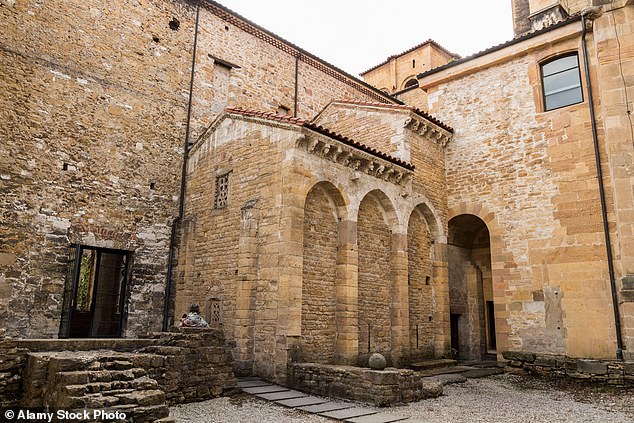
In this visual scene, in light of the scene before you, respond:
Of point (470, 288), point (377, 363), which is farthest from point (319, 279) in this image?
point (470, 288)

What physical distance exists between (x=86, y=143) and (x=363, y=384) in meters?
9.61

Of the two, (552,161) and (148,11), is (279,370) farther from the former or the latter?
(148,11)

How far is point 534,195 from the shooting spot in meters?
13.7

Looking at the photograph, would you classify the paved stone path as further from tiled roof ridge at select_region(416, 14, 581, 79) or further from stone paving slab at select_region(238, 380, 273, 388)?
tiled roof ridge at select_region(416, 14, 581, 79)

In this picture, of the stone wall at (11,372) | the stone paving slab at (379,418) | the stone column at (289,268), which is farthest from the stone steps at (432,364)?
the stone wall at (11,372)

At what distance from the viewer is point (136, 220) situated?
13.0 metres

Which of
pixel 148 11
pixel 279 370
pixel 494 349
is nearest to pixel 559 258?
pixel 494 349

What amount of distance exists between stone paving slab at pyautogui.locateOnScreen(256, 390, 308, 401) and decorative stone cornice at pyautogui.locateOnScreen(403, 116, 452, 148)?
8907 mm

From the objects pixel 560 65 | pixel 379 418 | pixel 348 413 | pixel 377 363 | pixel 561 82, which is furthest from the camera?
pixel 560 65

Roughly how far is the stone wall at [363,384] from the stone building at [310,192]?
57 cm

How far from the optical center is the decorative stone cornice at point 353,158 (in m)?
10.8

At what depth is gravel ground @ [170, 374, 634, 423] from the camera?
729 cm

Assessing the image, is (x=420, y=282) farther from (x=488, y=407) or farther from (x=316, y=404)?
(x=316, y=404)

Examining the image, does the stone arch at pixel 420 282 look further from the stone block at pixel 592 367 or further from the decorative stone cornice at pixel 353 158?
the stone block at pixel 592 367
